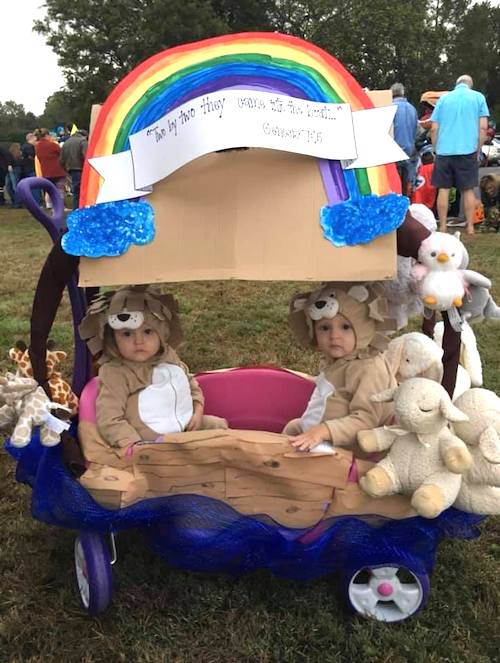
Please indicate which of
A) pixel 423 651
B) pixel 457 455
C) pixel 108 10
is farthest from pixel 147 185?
pixel 108 10

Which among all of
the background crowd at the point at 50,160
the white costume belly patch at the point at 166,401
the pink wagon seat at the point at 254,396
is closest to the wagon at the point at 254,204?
the white costume belly patch at the point at 166,401

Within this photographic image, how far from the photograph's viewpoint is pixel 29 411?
1.75 meters

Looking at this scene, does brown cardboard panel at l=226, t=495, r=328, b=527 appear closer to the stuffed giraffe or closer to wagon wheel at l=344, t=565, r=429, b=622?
wagon wheel at l=344, t=565, r=429, b=622

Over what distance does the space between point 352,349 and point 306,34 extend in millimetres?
29418

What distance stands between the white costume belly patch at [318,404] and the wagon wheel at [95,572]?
75cm

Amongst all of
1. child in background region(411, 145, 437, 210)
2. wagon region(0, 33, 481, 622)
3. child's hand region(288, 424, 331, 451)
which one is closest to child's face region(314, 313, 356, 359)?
child's hand region(288, 424, 331, 451)

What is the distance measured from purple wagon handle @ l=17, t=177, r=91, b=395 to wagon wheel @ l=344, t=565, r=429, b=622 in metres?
1.09

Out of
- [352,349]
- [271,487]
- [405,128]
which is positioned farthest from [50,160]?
[271,487]

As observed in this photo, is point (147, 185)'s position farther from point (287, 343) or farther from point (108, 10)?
point (108, 10)

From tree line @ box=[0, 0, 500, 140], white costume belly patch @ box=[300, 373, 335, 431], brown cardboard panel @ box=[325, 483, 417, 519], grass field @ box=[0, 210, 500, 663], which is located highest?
tree line @ box=[0, 0, 500, 140]

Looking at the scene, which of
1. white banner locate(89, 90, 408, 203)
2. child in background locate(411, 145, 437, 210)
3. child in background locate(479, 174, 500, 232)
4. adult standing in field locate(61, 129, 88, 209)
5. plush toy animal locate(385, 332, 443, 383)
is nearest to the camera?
white banner locate(89, 90, 408, 203)

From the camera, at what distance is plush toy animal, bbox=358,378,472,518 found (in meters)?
1.58

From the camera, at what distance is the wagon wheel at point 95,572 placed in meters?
1.81

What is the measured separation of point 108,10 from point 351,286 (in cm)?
2271
